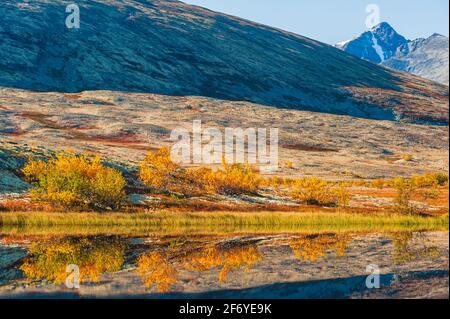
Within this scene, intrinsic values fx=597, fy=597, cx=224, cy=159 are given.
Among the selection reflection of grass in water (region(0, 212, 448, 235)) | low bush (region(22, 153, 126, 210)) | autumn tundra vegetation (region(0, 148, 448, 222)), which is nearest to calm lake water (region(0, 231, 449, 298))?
reflection of grass in water (region(0, 212, 448, 235))

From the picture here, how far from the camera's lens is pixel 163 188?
219 feet

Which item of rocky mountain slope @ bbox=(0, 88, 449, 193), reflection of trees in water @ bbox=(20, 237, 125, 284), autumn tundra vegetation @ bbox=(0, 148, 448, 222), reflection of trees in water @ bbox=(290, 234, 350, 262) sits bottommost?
reflection of trees in water @ bbox=(290, 234, 350, 262)

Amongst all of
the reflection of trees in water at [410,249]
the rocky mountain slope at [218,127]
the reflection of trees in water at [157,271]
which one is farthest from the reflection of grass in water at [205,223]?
the rocky mountain slope at [218,127]

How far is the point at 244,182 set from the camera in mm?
69688

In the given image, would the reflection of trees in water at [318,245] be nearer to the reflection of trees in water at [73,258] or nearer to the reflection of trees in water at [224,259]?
the reflection of trees in water at [224,259]

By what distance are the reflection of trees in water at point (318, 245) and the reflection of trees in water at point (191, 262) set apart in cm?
244

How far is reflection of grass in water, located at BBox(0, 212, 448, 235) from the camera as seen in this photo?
43.8m

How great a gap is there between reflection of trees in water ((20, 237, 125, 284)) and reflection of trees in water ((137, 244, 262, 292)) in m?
1.59

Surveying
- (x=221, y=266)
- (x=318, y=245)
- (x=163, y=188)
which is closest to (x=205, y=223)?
(x=318, y=245)

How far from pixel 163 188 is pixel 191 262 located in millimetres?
37860

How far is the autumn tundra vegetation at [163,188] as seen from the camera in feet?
174

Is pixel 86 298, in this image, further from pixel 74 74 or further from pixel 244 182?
pixel 74 74

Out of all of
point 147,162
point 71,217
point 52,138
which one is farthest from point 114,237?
point 52,138

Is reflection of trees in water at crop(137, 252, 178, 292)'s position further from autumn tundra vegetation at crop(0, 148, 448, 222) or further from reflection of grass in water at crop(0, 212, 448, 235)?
autumn tundra vegetation at crop(0, 148, 448, 222)
